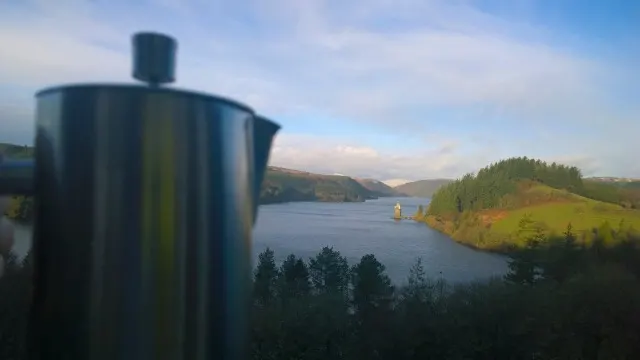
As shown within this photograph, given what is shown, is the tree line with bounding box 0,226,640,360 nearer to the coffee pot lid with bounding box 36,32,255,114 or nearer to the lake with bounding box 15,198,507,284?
the coffee pot lid with bounding box 36,32,255,114

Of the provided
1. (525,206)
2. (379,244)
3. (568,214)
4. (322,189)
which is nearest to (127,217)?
(379,244)

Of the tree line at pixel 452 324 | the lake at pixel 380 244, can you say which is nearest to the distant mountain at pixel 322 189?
the lake at pixel 380 244

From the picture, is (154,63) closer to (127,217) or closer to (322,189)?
(127,217)

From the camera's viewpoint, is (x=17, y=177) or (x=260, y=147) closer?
(x=17, y=177)

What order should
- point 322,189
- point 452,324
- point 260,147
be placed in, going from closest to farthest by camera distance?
point 260,147 < point 452,324 < point 322,189

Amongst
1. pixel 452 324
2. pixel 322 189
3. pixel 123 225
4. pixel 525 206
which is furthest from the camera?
pixel 322 189
